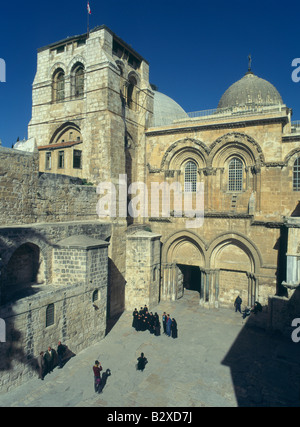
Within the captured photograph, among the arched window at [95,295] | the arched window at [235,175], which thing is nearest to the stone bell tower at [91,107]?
the arched window at [235,175]

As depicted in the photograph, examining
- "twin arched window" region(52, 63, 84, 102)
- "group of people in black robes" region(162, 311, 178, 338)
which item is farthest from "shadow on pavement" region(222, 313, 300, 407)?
"twin arched window" region(52, 63, 84, 102)

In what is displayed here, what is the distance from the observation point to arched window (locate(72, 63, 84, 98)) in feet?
63.2

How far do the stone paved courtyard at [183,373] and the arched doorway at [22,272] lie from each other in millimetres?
3158

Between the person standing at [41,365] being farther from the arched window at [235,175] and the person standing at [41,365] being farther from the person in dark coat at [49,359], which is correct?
the arched window at [235,175]

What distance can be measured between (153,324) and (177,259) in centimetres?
584

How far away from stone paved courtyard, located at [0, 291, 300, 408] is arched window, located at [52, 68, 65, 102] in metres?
14.4

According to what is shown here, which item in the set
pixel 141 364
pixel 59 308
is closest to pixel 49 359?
pixel 59 308

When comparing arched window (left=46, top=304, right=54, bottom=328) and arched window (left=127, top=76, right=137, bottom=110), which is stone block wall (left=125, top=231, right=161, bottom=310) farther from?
arched window (left=127, top=76, right=137, bottom=110)

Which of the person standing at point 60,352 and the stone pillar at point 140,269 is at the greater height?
the stone pillar at point 140,269

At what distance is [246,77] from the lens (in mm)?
24031

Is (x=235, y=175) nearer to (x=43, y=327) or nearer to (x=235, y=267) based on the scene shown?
(x=235, y=267)

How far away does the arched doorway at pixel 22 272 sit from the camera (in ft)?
38.9

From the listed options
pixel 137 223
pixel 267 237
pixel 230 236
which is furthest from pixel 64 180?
pixel 267 237

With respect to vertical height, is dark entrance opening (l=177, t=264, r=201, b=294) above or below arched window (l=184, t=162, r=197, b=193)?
below
